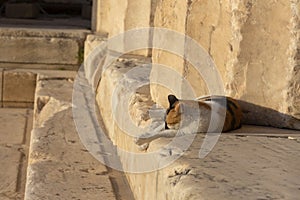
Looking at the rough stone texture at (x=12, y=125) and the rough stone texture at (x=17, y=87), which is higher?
the rough stone texture at (x=17, y=87)

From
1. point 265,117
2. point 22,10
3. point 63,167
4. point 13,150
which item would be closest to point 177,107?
point 265,117

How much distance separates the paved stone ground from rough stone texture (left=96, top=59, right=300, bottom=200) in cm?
100

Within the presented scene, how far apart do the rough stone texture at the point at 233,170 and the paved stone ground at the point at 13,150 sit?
100cm

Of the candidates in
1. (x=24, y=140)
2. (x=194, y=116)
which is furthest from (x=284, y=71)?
(x=24, y=140)

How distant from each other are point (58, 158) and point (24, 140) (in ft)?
4.97

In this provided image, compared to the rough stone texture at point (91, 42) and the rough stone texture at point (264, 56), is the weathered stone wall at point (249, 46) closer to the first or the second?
the rough stone texture at point (264, 56)

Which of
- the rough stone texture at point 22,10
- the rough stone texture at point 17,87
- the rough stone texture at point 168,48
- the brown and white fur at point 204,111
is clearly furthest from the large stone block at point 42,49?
the brown and white fur at point 204,111

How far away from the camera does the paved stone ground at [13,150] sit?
3873 millimetres

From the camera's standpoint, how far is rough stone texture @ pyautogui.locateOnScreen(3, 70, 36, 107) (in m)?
6.33

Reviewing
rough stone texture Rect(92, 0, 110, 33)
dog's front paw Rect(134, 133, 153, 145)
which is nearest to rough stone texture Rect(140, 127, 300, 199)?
dog's front paw Rect(134, 133, 153, 145)

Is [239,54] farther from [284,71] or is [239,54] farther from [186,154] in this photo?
[186,154]

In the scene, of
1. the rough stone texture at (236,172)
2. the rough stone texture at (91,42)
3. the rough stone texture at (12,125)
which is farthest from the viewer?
the rough stone texture at (91,42)

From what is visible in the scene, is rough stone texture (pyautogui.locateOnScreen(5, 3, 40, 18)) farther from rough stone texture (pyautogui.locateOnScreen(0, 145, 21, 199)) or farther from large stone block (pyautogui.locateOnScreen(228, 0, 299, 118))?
large stone block (pyautogui.locateOnScreen(228, 0, 299, 118))

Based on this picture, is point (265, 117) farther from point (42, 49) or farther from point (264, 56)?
point (42, 49)
